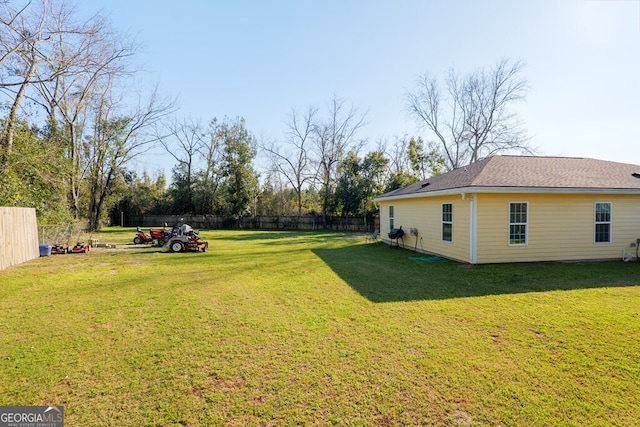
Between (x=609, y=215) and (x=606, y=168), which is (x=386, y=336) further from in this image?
(x=606, y=168)

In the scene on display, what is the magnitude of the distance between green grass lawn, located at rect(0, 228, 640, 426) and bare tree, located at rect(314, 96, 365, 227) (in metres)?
20.2

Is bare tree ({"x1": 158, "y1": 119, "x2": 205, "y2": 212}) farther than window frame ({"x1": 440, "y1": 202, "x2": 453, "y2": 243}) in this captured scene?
Yes

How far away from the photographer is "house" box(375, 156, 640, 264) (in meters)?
8.21

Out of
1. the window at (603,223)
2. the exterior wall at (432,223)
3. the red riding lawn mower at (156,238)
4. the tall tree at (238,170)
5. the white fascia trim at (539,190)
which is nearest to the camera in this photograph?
the white fascia trim at (539,190)

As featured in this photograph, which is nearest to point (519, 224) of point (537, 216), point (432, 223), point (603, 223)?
point (537, 216)

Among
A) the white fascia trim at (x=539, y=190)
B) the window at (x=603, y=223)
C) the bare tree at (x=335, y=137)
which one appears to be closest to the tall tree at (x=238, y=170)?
the bare tree at (x=335, y=137)

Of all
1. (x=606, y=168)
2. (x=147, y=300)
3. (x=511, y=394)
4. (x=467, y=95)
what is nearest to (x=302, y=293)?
(x=147, y=300)

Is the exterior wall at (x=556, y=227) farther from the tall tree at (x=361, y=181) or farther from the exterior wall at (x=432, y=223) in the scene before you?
the tall tree at (x=361, y=181)

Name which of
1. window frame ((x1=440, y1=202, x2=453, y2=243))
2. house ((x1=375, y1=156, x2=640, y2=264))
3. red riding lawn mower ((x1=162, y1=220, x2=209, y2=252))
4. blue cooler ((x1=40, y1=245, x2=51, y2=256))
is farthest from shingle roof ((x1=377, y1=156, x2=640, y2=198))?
blue cooler ((x1=40, y1=245, x2=51, y2=256))

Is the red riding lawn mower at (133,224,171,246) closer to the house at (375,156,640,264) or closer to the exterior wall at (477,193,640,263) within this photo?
the house at (375,156,640,264)

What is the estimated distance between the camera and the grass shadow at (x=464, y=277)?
570cm

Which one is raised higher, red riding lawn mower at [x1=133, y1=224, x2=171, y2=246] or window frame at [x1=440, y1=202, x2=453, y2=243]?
window frame at [x1=440, y1=202, x2=453, y2=243]

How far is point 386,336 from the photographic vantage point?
3.69 m

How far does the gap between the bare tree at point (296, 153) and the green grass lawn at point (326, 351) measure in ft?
69.9
